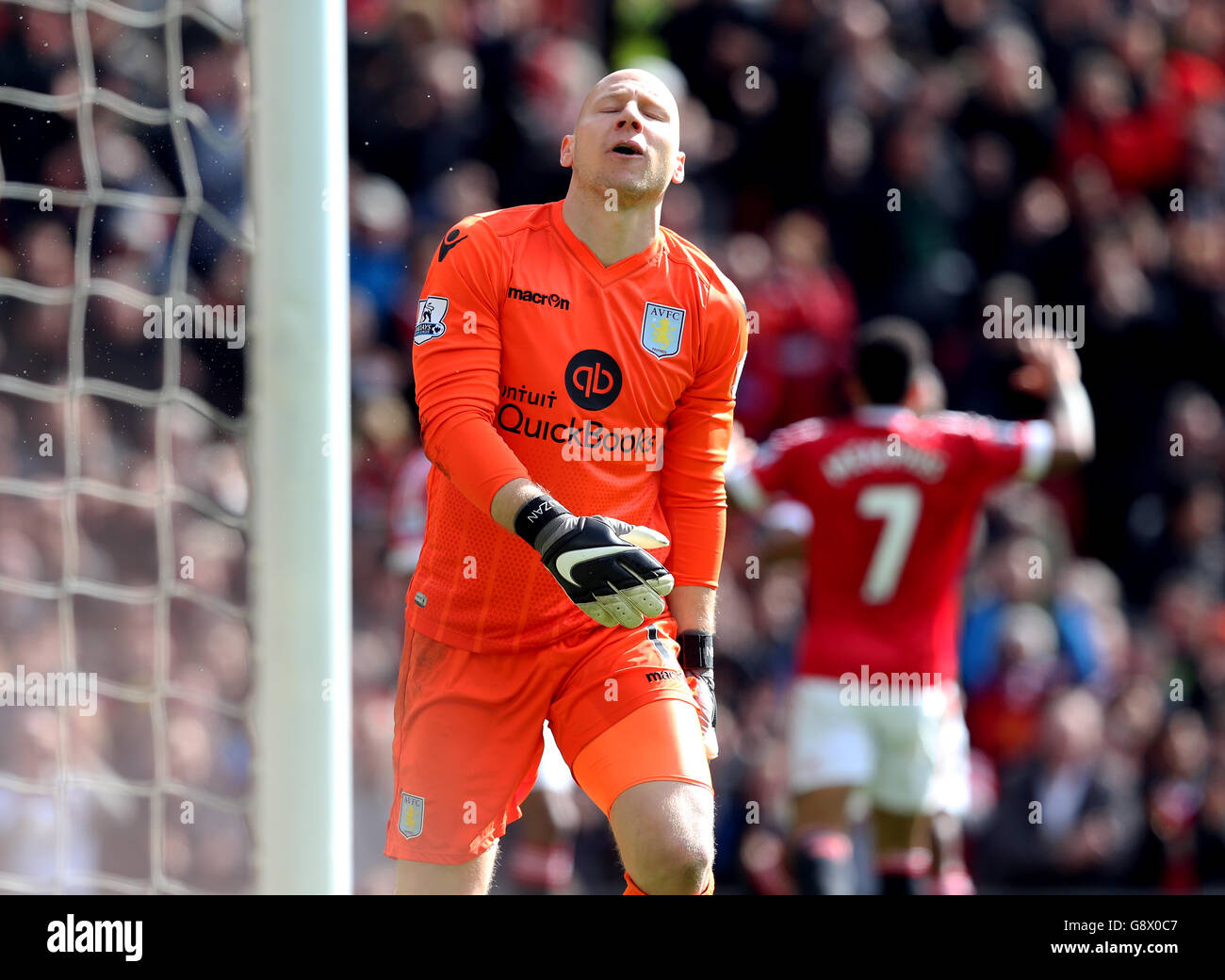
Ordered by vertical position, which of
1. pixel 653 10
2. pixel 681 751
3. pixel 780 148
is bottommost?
pixel 681 751

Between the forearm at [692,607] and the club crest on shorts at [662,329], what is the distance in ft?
1.75

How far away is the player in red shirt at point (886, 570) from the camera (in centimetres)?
597

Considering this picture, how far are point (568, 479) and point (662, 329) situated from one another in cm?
39

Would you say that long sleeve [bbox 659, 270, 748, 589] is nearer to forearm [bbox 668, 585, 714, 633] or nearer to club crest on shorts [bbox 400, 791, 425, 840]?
forearm [bbox 668, 585, 714, 633]

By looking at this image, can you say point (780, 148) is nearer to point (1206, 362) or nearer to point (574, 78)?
point (574, 78)

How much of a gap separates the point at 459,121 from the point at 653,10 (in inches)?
49.3

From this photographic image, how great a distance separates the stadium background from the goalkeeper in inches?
90.8

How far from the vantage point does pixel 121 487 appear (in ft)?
21.5

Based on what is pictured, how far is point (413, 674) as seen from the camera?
12.7ft

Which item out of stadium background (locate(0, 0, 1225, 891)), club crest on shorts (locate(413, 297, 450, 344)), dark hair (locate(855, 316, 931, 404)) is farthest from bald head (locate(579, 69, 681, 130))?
stadium background (locate(0, 0, 1225, 891))

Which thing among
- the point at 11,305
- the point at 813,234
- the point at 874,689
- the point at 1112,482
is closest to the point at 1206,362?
the point at 1112,482

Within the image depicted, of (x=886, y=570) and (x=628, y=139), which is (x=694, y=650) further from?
(x=886, y=570)

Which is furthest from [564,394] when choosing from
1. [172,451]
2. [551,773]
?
[172,451]
